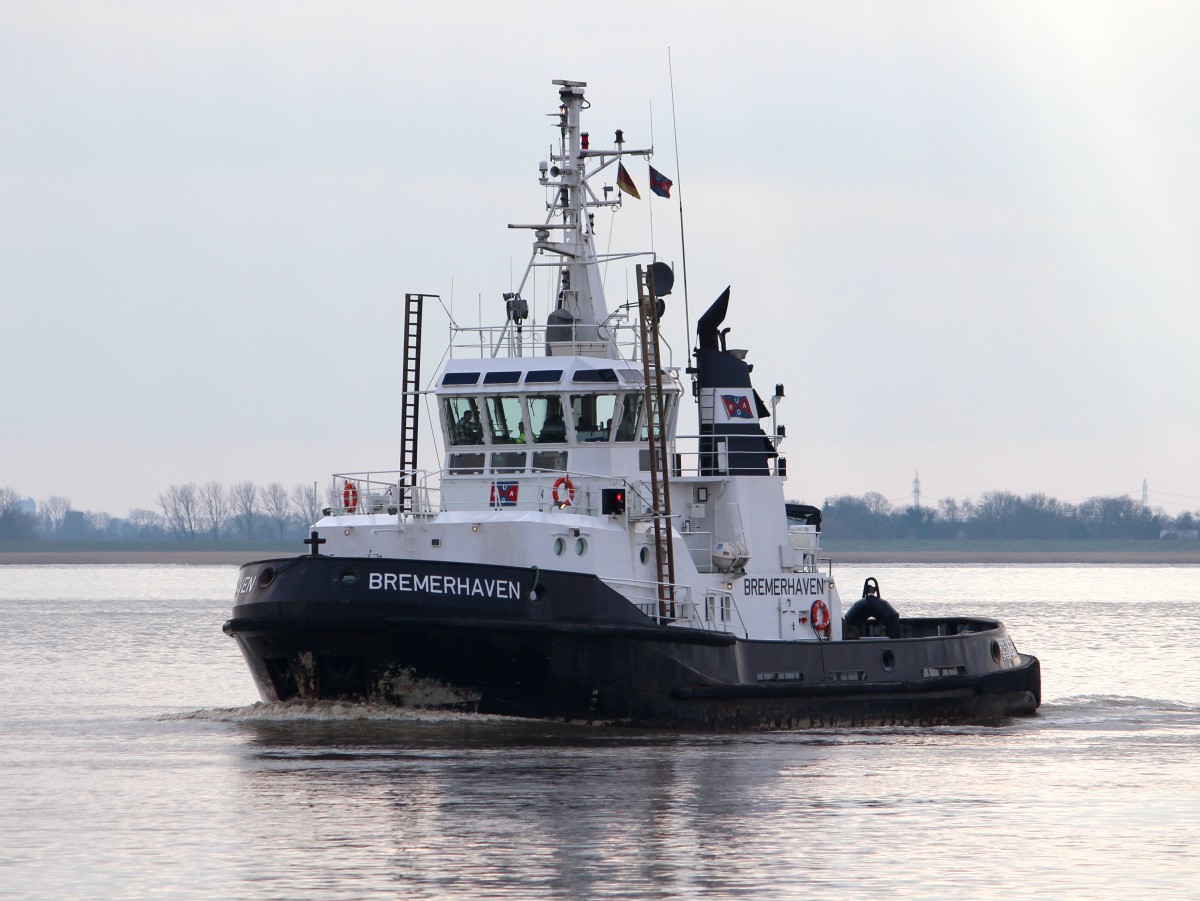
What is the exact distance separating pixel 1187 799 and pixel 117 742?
1086 cm

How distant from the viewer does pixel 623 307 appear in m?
22.8

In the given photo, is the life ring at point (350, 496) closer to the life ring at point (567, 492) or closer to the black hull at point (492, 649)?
the black hull at point (492, 649)

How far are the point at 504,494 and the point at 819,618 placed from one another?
4.37 m

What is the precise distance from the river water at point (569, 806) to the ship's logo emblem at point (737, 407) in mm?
4048

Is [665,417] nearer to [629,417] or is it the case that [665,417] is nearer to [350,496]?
[629,417]

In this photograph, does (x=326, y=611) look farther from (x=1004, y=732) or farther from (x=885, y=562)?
(x=885, y=562)

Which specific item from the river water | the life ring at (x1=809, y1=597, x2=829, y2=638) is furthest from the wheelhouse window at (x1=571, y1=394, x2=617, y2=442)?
the river water

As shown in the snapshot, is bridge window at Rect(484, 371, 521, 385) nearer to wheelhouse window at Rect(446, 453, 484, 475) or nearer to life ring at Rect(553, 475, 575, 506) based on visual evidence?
wheelhouse window at Rect(446, 453, 484, 475)

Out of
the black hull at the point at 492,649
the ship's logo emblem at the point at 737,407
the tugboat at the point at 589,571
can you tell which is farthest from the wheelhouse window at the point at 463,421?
the ship's logo emblem at the point at 737,407

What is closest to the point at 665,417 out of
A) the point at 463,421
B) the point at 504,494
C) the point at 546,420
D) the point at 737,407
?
the point at 546,420

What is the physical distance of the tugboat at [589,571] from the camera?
1967cm

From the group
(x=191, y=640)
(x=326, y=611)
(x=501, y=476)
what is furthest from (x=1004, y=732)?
(x=191, y=640)

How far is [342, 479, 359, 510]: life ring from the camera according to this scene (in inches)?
853

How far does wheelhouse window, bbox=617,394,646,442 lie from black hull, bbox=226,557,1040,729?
8.59ft
